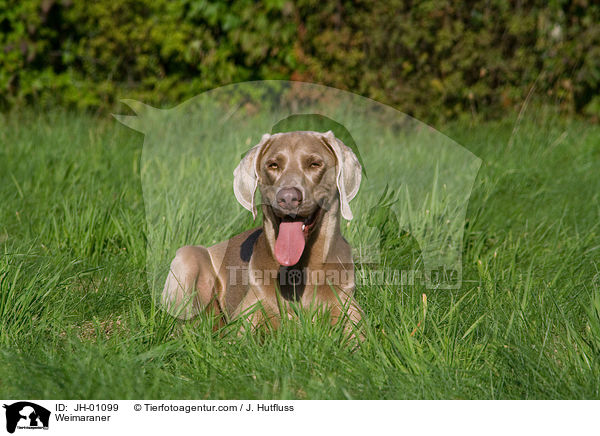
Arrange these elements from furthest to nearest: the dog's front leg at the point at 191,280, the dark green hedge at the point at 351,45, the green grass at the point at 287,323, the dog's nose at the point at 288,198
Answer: the dark green hedge at the point at 351,45
the dog's front leg at the point at 191,280
the dog's nose at the point at 288,198
the green grass at the point at 287,323

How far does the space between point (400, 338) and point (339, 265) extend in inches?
21.2

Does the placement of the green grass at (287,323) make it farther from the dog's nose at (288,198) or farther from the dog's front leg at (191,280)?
the dog's nose at (288,198)

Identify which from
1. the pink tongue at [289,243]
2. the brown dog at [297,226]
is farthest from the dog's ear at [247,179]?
the pink tongue at [289,243]

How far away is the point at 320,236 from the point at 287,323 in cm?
49

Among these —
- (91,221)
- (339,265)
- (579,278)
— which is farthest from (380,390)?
(91,221)

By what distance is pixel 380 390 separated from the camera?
8.60 feet

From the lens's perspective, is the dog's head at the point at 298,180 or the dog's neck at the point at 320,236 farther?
the dog's neck at the point at 320,236

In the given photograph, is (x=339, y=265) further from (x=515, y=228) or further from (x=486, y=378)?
(x=515, y=228)

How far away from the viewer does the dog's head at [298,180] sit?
3.02 meters
